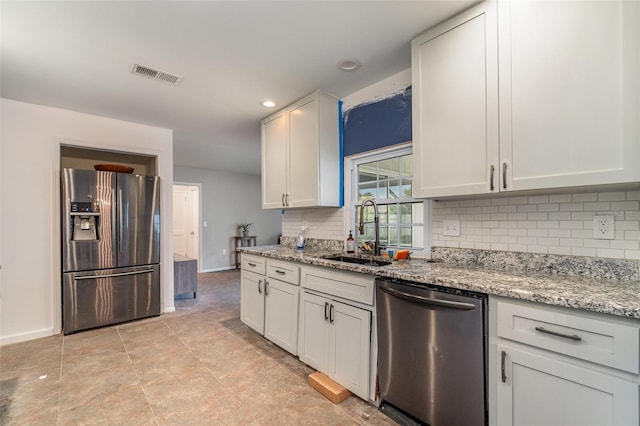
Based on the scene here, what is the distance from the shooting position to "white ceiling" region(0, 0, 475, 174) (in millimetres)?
1673

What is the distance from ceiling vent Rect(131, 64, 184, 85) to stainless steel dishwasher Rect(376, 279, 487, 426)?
2313mm

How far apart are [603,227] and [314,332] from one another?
1.85m

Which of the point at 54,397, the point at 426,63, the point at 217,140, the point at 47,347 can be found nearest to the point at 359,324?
the point at 426,63

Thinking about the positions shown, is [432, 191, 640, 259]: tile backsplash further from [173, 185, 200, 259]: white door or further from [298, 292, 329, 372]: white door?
[173, 185, 200, 259]: white door

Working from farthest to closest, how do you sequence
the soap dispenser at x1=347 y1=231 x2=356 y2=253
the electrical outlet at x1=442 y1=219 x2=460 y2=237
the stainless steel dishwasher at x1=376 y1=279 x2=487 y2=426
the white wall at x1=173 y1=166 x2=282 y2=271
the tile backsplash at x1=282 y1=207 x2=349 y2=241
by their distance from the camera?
the white wall at x1=173 y1=166 x2=282 y2=271, the tile backsplash at x1=282 y1=207 x2=349 y2=241, the soap dispenser at x1=347 y1=231 x2=356 y2=253, the electrical outlet at x1=442 y1=219 x2=460 y2=237, the stainless steel dishwasher at x1=376 y1=279 x2=487 y2=426

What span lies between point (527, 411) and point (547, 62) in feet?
5.12

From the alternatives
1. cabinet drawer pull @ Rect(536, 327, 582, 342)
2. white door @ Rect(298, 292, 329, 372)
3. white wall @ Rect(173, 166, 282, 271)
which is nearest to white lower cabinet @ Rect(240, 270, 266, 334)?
white door @ Rect(298, 292, 329, 372)

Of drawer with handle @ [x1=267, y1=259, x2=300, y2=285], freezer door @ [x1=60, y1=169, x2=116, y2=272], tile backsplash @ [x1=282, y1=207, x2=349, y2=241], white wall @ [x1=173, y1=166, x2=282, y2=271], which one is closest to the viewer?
drawer with handle @ [x1=267, y1=259, x2=300, y2=285]

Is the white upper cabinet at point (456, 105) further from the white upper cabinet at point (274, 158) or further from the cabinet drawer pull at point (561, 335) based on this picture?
the white upper cabinet at point (274, 158)

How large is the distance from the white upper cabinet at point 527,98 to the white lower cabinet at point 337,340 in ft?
3.13

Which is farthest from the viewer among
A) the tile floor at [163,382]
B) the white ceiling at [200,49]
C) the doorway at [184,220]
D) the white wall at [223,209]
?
the doorway at [184,220]

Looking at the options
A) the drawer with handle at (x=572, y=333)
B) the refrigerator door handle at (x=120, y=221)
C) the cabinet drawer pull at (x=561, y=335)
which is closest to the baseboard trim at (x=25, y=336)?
the refrigerator door handle at (x=120, y=221)

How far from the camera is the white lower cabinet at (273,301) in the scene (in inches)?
96.0

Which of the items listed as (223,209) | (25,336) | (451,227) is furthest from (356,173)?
(223,209)
